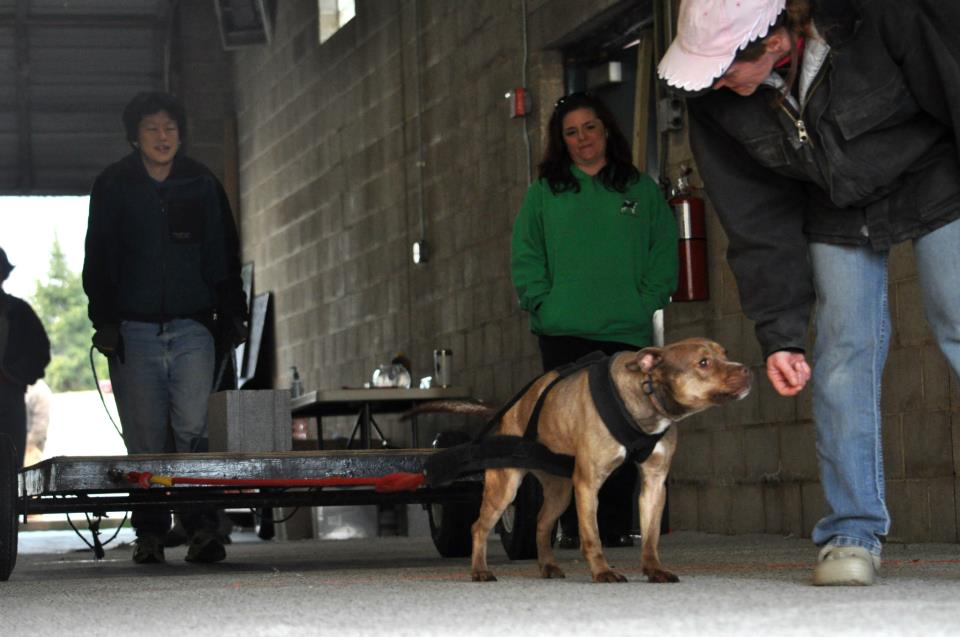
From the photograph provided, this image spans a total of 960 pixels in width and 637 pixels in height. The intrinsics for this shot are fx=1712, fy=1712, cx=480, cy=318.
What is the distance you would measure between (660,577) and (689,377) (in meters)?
0.47

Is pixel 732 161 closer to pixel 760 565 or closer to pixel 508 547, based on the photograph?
pixel 760 565

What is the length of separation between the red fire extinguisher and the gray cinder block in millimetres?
2335

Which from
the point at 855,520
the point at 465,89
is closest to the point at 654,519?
the point at 855,520

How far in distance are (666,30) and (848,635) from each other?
5113 millimetres

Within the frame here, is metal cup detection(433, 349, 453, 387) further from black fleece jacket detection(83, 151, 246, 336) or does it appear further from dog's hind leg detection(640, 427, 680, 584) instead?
dog's hind leg detection(640, 427, 680, 584)

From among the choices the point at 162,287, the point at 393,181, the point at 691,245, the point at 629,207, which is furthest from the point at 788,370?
the point at 393,181

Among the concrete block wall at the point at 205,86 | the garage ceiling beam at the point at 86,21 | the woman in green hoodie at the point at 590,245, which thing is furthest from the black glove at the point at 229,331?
the garage ceiling beam at the point at 86,21

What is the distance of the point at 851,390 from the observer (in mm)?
3691

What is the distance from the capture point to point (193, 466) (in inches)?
188

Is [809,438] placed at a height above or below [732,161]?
below

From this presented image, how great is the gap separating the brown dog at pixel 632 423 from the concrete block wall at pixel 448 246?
6.75ft

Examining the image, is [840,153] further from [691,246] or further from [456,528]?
[691,246]

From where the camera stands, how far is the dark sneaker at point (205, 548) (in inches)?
242

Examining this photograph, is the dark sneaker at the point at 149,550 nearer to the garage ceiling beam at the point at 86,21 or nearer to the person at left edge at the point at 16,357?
the person at left edge at the point at 16,357
